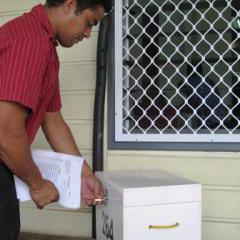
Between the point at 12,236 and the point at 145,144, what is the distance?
4.34ft

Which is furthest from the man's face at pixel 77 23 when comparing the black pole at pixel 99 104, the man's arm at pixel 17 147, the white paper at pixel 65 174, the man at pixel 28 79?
the black pole at pixel 99 104

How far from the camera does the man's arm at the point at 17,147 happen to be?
1.73 metres

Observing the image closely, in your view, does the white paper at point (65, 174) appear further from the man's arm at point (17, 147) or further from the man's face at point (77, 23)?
the man's face at point (77, 23)

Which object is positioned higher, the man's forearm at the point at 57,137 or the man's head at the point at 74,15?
the man's head at the point at 74,15

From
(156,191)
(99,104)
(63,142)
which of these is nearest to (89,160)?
(99,104)

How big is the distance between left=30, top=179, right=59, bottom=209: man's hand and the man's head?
637mm

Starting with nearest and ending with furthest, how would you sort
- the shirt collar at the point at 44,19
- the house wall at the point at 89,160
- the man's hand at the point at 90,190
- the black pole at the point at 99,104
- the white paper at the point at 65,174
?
the shirt collar at the point at 44,19
the white paper at the point at 65,174
the man's hand at the point at 90,190
the house wall at the point at 89,160
the black pole at the point at 99,104

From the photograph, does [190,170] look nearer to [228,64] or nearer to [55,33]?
[228,64]

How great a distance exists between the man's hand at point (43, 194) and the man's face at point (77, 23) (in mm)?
632

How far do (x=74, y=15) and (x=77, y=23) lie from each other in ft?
0.11

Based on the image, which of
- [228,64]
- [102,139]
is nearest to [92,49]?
[102,139]

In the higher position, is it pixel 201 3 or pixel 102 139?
pixel 201 3

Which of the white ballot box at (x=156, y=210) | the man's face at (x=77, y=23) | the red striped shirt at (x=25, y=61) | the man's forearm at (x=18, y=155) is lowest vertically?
the white ballot box at (x=156, y=210)

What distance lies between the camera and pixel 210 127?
3.04m
